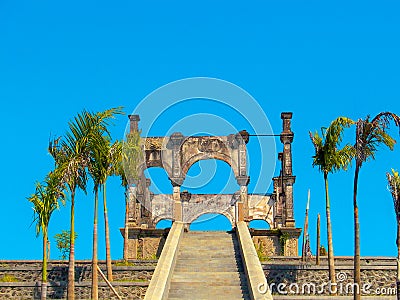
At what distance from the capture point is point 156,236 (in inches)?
1473

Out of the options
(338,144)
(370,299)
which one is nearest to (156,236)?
(338,144)

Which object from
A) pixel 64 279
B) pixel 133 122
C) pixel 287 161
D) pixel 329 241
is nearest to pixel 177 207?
pixel 133 122

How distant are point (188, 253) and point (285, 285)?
3522 millimetres

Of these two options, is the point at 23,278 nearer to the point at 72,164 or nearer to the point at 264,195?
the point at 72,164

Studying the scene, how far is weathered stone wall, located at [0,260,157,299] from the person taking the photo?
24.3 meters

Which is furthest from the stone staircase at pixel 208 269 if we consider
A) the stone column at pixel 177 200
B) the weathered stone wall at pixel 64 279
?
the stone column at pixel 177 200

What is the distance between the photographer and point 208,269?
973 inches

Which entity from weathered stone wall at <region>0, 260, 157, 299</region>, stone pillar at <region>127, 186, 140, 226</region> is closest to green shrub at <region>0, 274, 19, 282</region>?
weathered stone wall at <region>0, 260, 157, 299</region>

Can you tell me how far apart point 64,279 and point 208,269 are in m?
5.10

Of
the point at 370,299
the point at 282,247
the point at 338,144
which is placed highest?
the point at 338,144

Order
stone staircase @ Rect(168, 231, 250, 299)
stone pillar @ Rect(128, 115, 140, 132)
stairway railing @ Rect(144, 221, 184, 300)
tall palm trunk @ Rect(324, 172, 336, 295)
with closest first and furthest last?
1. stairway railing @ Rect(144, 221, 184, 300)
2. stone staircase @ Rect(168, 231, 250, 299)
3. tall palm trunk @ Rect(324, 172, 336, 295)
4. stone pillar @ Rect(128, 115, 140, 132)

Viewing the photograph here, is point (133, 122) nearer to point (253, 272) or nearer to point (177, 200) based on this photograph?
point (177, 200)

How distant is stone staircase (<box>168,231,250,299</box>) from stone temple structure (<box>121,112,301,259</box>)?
5672 mm

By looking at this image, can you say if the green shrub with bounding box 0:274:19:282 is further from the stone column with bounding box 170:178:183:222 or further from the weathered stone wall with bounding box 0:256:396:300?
the stone column with bounding box 170:178:183:222
